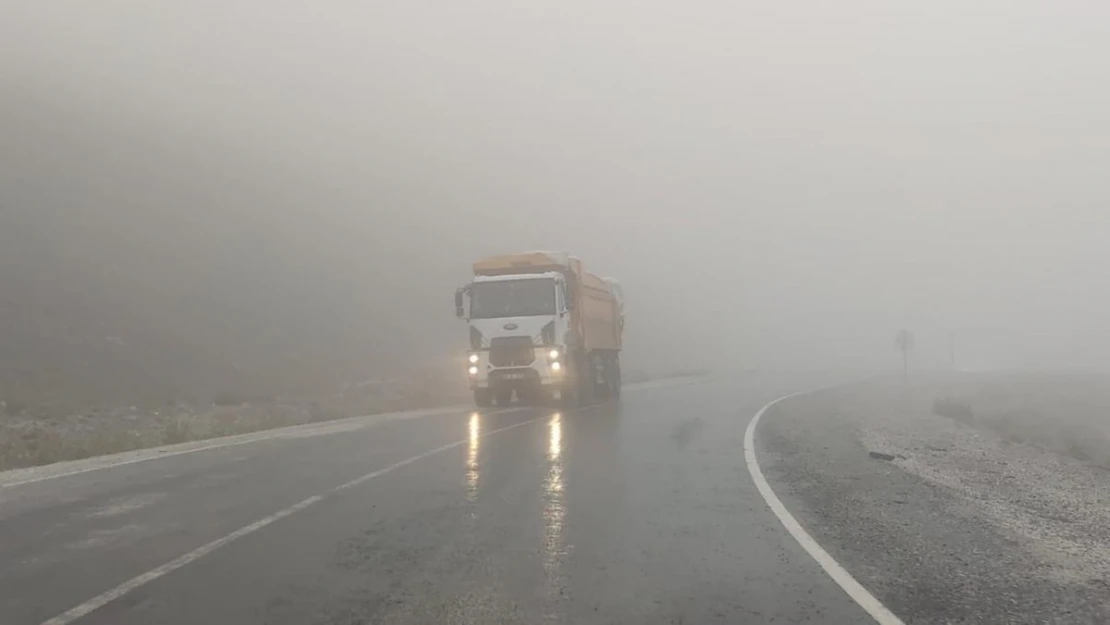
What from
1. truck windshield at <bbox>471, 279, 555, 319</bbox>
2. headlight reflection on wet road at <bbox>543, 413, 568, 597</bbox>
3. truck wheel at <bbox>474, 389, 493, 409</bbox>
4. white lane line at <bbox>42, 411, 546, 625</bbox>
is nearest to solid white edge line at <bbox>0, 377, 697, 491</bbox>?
truck wheel at <bbox>474, 389, 493, 409</bbox>

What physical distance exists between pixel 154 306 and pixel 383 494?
147 feet

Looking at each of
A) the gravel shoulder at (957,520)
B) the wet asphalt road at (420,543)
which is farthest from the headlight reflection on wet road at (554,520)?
the gravel shoulder at (957,520)

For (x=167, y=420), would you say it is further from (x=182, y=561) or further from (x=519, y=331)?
(x=182, y=561)

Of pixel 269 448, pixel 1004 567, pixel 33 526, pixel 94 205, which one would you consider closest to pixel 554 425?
pixel 269 448

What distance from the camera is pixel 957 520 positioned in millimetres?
8570

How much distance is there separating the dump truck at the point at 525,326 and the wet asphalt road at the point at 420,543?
9.84 m

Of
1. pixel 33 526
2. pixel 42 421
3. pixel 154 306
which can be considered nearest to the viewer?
pixel 33 526

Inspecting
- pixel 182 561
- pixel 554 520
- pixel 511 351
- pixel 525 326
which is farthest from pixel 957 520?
pixel 511 351

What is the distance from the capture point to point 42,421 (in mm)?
24562

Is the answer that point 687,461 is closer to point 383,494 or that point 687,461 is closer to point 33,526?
point 383,494

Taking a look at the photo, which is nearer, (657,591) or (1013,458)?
(657,591)

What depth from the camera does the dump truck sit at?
2383 centimetres

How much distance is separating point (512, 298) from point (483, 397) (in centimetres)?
300

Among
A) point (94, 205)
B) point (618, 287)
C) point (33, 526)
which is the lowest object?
point (33, 526)
